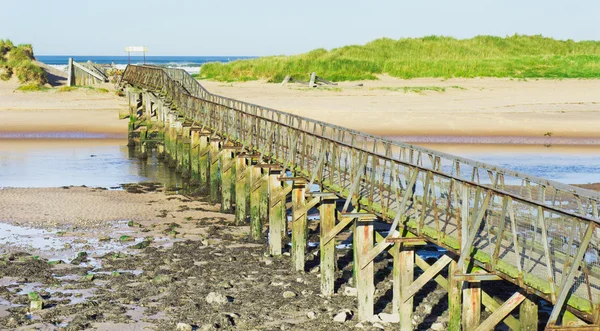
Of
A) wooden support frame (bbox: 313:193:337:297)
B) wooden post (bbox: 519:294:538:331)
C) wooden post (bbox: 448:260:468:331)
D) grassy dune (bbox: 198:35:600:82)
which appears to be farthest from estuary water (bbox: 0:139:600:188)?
grassy dune (bbox: 198:35:600:82)

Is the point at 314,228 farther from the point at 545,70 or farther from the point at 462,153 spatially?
the point at 545,70

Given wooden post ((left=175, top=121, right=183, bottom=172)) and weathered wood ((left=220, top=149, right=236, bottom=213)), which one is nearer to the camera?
weathered wood ((left=220, top=149, right=236, bottom=213))

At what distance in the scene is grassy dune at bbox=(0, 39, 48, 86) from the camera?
65938 mm

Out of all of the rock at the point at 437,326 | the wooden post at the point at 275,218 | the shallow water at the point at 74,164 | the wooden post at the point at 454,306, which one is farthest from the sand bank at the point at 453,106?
the wooden post at the point at 454,306

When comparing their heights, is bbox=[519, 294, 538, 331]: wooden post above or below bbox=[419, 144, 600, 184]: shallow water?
above

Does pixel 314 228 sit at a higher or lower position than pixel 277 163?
lower

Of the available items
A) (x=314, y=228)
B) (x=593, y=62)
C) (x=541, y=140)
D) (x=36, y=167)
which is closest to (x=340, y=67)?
(x=593, y=62)

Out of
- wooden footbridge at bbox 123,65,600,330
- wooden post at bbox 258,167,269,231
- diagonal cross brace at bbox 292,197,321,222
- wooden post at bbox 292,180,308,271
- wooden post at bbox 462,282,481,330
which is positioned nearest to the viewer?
wooden footbridge at bbox 123,65,600,330

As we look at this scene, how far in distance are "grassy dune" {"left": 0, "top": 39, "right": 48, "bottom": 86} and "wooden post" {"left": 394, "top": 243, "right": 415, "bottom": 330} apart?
54840 mm

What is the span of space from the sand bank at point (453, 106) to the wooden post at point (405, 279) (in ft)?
99.7

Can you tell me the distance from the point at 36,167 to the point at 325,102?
22992mm

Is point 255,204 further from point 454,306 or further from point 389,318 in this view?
point 454,306

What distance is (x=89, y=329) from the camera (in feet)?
47.7

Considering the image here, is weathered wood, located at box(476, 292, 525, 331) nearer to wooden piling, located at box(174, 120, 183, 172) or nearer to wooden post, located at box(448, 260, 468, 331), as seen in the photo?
wooden post, located at box(448, 260, 468, 331)
